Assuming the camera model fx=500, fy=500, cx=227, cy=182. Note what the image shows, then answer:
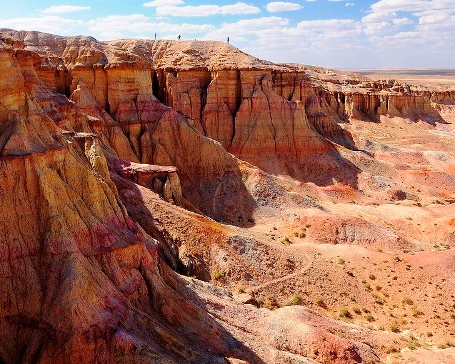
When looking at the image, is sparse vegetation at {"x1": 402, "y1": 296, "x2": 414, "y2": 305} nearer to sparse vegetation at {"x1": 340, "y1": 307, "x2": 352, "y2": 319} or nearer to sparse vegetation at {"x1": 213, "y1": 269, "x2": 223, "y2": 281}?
sparse vegetation at {"x1": 340, "y1": 307, "x2": 352, "y2": 319}

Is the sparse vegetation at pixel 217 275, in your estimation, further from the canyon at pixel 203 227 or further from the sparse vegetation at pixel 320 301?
the sparse vegetation at pixel 320 301

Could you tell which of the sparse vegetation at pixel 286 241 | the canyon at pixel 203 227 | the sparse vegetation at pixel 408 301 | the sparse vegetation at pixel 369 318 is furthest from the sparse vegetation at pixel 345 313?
the sparse vegetation at pixel 286 241

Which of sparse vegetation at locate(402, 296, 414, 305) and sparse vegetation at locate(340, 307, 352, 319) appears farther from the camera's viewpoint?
sparse vegetation at locate(402, 296, 414, 305)

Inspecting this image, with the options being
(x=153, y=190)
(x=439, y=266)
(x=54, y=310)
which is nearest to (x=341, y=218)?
(x=439, y=266)

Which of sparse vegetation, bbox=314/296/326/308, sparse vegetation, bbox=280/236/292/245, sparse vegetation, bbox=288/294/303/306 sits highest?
sparse vegetation, bbox=280/236/292/245

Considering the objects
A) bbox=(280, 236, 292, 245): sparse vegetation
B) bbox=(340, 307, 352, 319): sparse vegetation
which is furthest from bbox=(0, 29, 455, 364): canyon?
bbox=(280, 236, 292, 245): sparse vegetation

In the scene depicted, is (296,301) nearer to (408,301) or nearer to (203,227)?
(408,301)

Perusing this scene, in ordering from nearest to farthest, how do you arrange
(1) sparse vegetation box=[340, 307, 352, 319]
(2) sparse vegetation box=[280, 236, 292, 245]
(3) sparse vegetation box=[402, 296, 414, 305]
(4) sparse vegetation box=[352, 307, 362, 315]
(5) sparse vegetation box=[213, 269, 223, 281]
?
(1) sparse vegetation box=[340, 307, 352, 319]
(4) sparse vegetation box=[352, 307, 362, 315]
(5) sparse vegetation box=[213, 269, 223, 281]
(3) sparse vegetation box=[402, 296, 414, 305]
(2) sparse vegetation box=[280, 236, 292, 245]

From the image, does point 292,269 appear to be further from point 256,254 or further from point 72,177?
point 72,177

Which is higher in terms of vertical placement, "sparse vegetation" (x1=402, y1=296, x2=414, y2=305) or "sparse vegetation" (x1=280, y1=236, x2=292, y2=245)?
"sparse vegetation" (x1=280, y1=236, x2=292, y2=245)

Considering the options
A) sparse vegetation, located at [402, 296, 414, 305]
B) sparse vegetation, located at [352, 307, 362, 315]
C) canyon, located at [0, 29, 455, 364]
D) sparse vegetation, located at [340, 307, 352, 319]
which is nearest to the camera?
canyon, located at [0, 29, 455, 364]
